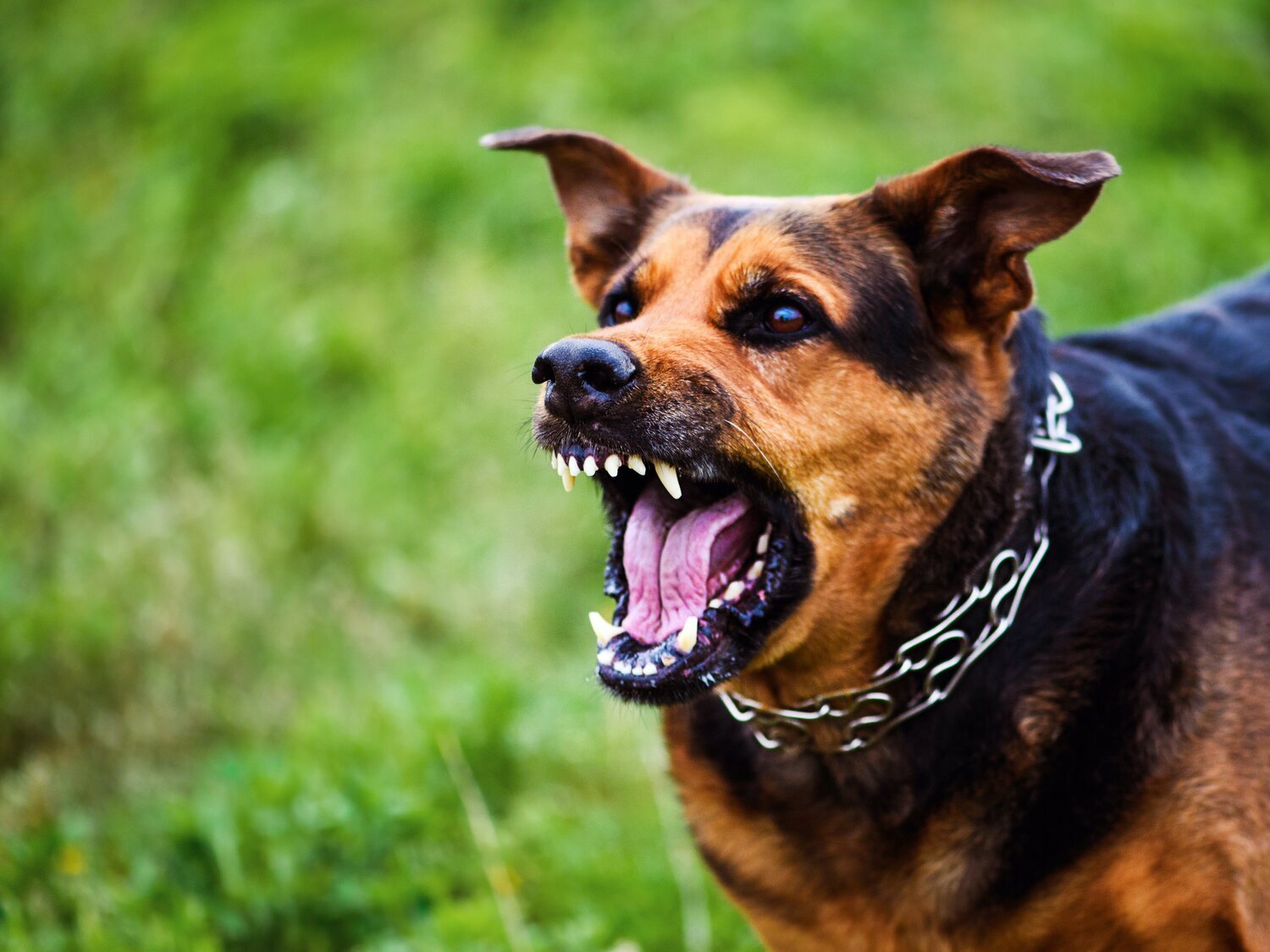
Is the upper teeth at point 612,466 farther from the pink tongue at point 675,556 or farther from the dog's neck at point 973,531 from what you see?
the dog's neck at point 973,531

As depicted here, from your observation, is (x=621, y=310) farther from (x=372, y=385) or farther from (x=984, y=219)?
(x=372, y=385)

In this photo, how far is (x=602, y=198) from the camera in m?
3.84

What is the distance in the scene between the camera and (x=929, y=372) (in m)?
3.04

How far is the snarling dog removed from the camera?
2.79 m

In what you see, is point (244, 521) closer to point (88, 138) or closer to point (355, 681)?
point (355, 681)

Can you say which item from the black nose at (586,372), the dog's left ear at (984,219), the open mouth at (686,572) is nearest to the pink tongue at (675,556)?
the open mouth at (686,572)

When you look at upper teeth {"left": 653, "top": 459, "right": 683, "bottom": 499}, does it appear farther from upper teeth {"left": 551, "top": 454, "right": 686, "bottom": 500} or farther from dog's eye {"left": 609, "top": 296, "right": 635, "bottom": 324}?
dog's eye {"left": 609, "top": 296, "right": 635, "bottom": 324}

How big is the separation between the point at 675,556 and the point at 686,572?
61 millimetres

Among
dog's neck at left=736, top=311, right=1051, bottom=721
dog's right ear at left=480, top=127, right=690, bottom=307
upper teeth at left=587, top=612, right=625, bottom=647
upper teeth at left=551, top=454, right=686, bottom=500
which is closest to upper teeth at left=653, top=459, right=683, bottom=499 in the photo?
upper teeth at left=551, top=454, right=686, bottom=500

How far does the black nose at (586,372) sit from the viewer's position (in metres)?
2.79

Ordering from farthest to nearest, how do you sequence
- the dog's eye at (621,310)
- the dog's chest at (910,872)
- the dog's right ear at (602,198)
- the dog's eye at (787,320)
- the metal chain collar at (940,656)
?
the dog's right ear at (602,198) < the dog's eye at (621,310) < the dog's eye at (787,320) < the metal chain collar at (940,656) < the dog's chest at (910,872)

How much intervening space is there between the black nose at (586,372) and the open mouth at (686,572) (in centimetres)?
13

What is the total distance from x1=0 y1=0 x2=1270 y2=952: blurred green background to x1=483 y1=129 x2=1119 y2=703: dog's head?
2.14ft

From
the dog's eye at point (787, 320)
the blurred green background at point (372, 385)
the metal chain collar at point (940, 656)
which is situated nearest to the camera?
the metal chain collar at point (940, 656)
